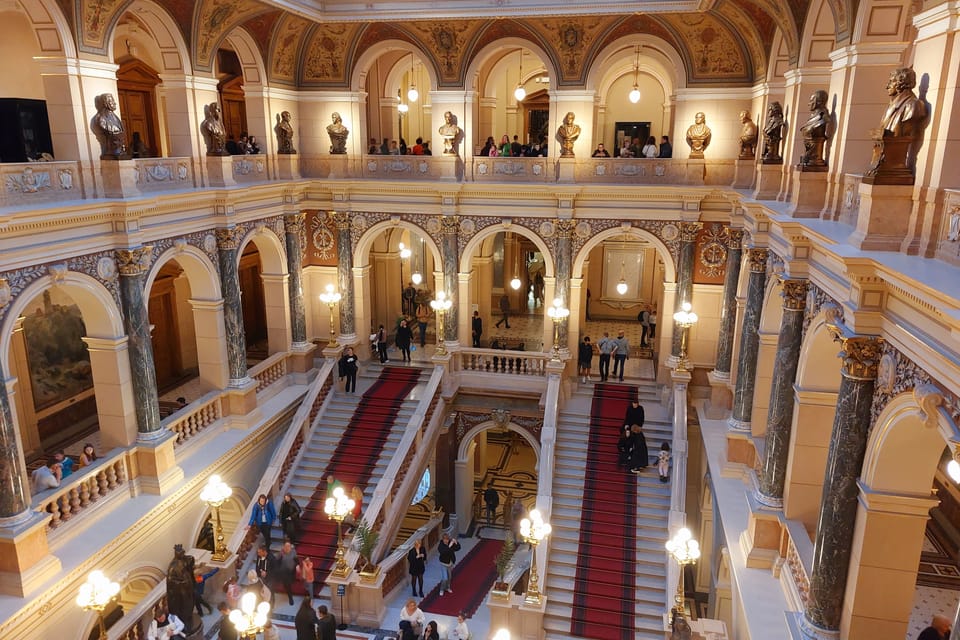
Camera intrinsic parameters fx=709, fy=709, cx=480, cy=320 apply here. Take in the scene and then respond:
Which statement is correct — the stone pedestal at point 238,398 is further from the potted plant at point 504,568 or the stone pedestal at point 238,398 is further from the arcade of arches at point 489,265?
the potted plant at point 504,568

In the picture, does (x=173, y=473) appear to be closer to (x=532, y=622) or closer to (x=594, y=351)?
(x=532, y=622)

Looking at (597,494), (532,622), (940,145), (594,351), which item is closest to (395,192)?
(594,351)

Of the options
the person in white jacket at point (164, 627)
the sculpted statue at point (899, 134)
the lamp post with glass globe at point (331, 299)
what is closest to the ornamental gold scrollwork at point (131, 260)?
the person in white jacket at point (164, 627)

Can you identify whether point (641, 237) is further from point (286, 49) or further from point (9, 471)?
point (9, 471)

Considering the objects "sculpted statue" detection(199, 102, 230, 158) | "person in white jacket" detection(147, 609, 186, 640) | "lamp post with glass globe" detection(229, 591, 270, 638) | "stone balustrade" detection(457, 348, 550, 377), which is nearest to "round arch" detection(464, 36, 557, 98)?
"sculpted statue" detection(199, 102, 230, 158)

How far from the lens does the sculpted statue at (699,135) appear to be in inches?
644

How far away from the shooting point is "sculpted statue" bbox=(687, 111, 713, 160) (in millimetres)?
16359

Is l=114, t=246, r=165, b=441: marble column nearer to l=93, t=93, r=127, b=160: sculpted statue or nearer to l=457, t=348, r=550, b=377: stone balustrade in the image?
l=93, t=93, r=127, b=160: sculpted statue

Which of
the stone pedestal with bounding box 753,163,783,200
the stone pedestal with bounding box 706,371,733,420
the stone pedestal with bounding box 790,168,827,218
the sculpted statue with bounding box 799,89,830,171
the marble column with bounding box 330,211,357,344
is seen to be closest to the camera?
the sculpted statue with bounding box 799,89,830,171

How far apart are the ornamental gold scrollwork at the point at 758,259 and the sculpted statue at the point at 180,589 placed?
35.8 feet

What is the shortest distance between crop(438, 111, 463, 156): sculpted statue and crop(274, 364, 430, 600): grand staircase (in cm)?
581

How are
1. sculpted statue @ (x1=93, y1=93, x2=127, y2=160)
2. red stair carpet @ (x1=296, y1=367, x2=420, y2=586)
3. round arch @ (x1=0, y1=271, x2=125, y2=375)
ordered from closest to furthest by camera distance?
round arch @ (x1=0, y1=271, x2=125, y2=375) < sculpted statue @ (x1=93, y1=93, x2=127, y2=160) < red stair carpet @ (x1=296, y1=367, x2=420, y2=586)

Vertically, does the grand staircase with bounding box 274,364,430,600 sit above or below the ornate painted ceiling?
below

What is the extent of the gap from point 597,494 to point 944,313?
10.4 m
